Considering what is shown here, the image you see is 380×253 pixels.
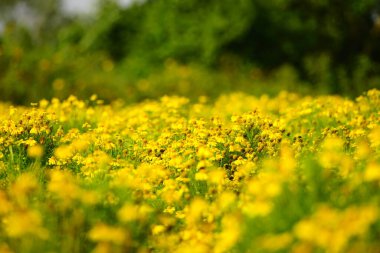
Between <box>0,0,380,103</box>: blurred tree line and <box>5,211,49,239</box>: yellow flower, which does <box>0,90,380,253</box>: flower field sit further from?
<box>0,0,380,103</box>: blurred tree line

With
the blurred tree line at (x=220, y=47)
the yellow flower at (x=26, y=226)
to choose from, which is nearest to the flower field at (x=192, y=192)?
the yellow flower at (x=26, y=226)

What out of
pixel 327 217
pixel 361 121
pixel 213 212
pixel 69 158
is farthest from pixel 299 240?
pixel 361 121

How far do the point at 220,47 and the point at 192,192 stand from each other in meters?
11.4

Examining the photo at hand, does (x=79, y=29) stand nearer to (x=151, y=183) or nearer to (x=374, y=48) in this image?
(x=374, y=48)

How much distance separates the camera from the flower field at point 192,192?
12.2 ft

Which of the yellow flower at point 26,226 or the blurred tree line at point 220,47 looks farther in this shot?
the blurred tree line at point 220,47

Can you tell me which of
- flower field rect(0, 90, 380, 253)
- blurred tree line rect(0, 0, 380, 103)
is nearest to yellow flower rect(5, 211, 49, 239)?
flower field rect(0, 90, 380, 253)

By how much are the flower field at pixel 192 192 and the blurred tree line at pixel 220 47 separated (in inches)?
258

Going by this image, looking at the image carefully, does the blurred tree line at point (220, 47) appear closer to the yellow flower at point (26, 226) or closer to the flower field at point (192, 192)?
the flower field at point (192, 192)

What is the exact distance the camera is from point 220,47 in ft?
54.1

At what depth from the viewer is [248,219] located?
399 centimetres

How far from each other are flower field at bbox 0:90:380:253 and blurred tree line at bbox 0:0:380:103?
21.5 feet

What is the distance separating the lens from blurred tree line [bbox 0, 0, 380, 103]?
14117 mm

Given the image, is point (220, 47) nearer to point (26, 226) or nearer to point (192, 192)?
point (192, 192)
